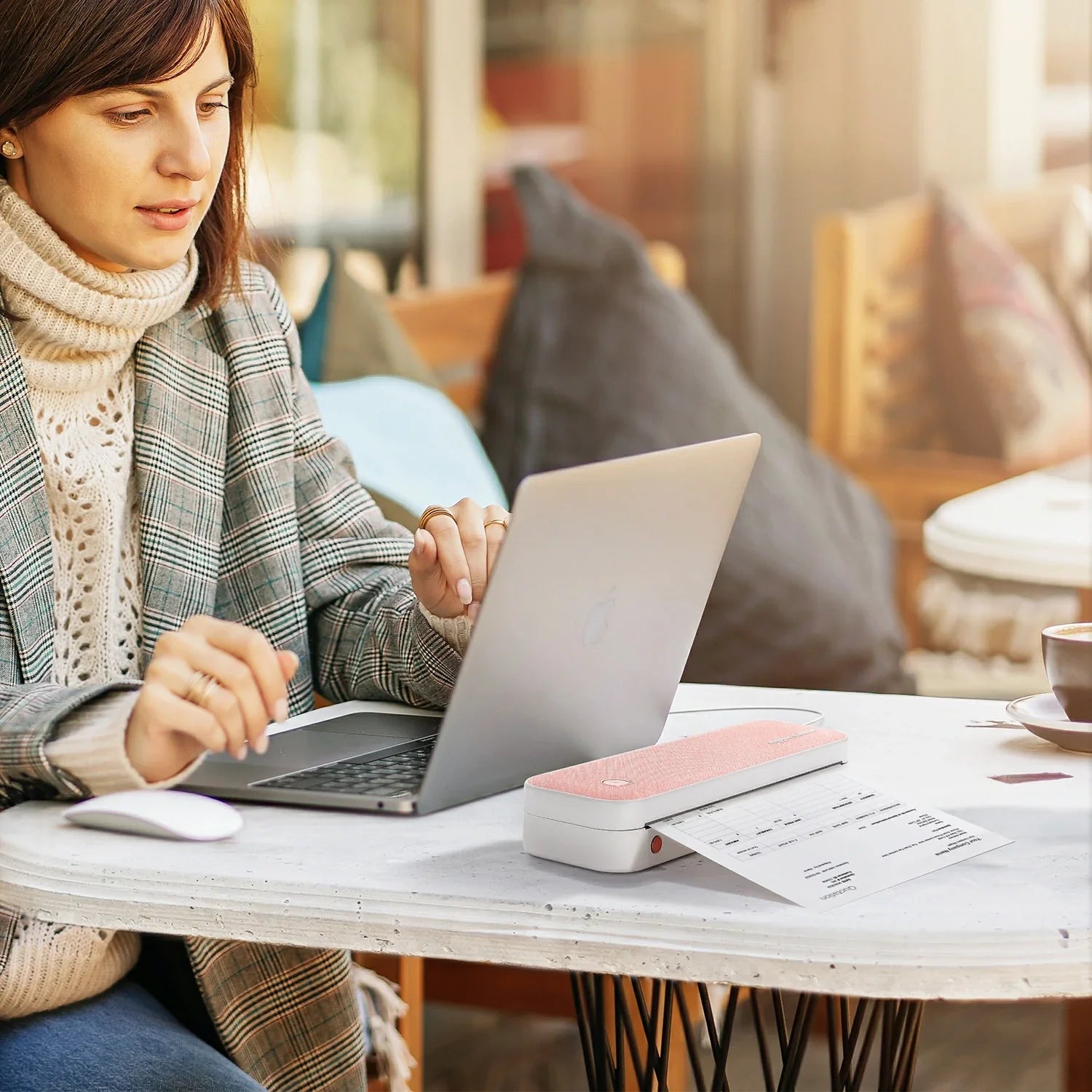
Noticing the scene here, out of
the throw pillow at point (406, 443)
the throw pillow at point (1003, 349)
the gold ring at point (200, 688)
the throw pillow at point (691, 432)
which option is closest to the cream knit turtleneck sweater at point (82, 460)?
the gold ring at point (200, 688)

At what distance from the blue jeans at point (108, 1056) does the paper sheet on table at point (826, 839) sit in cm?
38

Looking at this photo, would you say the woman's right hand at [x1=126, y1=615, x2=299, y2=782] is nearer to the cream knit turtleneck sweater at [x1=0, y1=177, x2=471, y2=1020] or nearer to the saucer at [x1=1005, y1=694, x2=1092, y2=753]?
the cream knit turtleneck sweater at [x1=0, y1=177, x2=471, y2=1020]

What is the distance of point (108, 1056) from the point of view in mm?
990

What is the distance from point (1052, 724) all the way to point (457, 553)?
384 mm

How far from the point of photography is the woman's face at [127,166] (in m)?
1.07

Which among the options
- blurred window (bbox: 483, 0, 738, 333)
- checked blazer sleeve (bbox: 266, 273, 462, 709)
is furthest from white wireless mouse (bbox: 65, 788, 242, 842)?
blurred window (bbox: 483, 0, 738, 333)

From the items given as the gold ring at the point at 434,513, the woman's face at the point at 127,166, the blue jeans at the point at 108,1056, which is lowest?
the blue jeans at the point at 108,1056

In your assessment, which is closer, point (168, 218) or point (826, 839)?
point (826, 839)

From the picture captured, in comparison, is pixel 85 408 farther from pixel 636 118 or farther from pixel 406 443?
pixel 636 118

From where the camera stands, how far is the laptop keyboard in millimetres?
896

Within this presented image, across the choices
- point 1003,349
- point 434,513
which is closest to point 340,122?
point 1003,349

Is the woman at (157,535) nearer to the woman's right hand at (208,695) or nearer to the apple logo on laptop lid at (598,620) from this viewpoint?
the woman's right hand at (208,695)

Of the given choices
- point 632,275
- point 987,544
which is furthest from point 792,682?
point 632,275

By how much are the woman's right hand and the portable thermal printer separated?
147 mm
